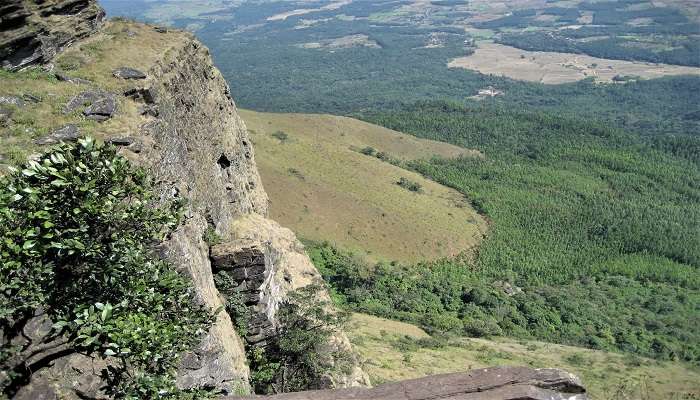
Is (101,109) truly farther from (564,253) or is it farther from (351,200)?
(564,253)

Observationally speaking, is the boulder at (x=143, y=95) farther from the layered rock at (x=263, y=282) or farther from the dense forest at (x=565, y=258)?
the dense forest at (x=565, y=258)

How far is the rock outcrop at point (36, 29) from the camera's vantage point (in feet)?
77.2

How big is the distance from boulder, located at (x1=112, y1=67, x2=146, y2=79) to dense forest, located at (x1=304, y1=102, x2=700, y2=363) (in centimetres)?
4059

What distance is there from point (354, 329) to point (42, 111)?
108ft

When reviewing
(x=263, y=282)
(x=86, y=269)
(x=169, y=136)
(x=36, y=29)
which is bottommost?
(x=263, y=282)

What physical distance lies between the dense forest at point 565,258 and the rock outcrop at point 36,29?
136 ft

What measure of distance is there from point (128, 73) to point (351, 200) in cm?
6373

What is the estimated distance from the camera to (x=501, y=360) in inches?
1809

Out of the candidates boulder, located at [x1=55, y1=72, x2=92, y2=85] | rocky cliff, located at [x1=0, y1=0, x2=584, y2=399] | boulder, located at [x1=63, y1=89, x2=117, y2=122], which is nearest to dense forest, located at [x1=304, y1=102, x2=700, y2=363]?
rocky cliff, located at [x1=0, y1=0, x2=584, y2=399]

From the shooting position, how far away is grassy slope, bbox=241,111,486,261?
78.6 m

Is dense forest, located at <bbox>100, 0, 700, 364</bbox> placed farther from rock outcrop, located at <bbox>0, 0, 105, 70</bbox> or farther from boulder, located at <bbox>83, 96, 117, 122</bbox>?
boulder, located at <bbox>83, 96, 117, 122</bbox>

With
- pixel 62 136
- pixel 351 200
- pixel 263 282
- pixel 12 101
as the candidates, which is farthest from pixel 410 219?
pixel 62 136

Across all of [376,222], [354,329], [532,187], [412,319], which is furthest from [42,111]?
[532,187]

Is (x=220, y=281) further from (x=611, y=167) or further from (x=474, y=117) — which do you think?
(x=474, y=117)
